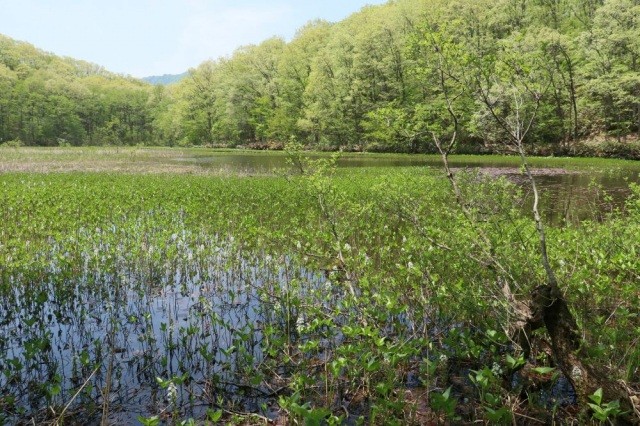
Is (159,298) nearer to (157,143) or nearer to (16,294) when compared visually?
(16,294)

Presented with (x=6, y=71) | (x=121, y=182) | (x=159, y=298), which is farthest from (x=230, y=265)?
(x=6, y=71)

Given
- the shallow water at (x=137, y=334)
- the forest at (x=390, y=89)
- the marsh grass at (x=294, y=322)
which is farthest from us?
the forest at (x=390, y=89)

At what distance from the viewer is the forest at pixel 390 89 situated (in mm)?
9612

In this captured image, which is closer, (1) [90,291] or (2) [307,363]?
(2) [307,363]

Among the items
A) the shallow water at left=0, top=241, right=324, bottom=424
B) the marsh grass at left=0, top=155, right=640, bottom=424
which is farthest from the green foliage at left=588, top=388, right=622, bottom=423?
the shallow water at left=0, top=241, right=324, bottom=424

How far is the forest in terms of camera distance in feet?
31.5

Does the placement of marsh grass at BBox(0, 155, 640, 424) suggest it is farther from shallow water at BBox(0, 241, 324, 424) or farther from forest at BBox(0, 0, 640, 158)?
forest at BBox(0, 0, 640, 158)

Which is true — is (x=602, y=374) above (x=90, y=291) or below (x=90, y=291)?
above

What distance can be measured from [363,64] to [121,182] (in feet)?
148

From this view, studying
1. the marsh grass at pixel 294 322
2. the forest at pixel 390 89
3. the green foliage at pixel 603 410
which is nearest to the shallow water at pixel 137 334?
the marsh grass at pixel 294 322

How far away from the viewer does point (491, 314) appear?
18.5 feet

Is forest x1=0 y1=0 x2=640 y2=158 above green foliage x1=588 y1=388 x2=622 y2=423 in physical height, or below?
above

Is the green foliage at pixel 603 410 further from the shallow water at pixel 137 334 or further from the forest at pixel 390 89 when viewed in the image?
the forest at pixel 390 89

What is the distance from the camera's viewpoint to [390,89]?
6022 centimetres
